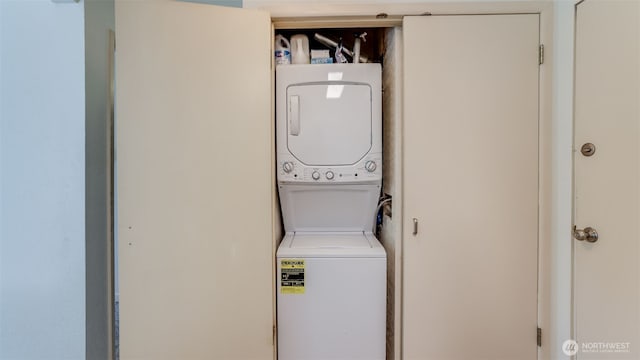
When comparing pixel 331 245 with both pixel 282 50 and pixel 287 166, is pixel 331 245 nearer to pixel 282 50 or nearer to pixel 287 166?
pixel 287 166

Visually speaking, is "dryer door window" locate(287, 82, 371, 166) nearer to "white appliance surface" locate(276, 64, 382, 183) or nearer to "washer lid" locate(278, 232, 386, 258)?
"white appliance surface" locate(276, 64, 382, 183)

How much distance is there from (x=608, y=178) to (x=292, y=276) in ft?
4.91

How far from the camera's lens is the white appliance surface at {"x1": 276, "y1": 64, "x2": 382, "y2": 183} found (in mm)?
1524

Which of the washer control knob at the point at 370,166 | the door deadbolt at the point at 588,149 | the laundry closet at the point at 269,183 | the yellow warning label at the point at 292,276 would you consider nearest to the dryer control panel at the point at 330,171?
the washer control knob at the point at 370,166

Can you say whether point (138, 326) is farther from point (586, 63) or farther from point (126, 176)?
point (586, 63)

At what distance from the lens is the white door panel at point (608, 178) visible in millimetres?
981

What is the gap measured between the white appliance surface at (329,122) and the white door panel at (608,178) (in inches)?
36.9

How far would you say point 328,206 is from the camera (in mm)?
1687

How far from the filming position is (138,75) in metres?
1.21

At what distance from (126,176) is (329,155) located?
1.06m
